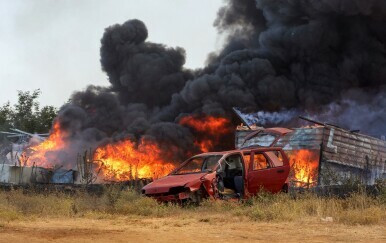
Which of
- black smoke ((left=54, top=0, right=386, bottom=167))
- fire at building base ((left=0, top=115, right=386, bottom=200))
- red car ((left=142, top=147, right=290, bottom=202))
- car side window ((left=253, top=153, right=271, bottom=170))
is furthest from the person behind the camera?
black smoke ((left=54, top=0, right=386, bottom=167))

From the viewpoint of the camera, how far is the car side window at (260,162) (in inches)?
527

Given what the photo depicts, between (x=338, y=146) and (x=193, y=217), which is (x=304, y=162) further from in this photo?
(x=193, y=217)

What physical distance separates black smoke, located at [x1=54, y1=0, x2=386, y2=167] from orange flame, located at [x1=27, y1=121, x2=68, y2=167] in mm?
559

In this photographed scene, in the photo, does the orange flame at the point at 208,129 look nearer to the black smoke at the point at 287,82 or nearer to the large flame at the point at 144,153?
the large flame at the point at 144,153

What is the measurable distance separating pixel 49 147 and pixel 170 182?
19.3 meters

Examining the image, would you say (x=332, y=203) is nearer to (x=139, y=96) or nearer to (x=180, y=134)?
(x=180, y=134)

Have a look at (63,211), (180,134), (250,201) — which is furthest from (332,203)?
(180,134)

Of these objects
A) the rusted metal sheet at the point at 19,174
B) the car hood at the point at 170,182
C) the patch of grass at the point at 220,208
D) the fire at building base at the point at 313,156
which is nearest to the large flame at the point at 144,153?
the fire at building base at the point at 313,156

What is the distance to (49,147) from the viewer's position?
2989 cm

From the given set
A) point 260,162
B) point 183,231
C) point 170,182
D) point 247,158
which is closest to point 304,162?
point 260,162

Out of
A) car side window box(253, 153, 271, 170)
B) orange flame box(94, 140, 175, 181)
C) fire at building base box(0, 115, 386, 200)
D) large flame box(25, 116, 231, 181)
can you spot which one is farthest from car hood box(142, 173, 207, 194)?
orange flame box(94, 140, 175, 181)

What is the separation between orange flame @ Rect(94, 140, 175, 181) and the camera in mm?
25688

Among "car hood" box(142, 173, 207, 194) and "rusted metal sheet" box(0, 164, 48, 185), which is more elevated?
"rusted metal sheet" box(0, 164, 48, 185)

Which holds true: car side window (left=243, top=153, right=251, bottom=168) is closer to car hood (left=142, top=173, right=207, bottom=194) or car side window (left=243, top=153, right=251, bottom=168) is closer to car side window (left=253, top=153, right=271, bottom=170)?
car side window (left=253, top=153, right=271, bottom=170)
